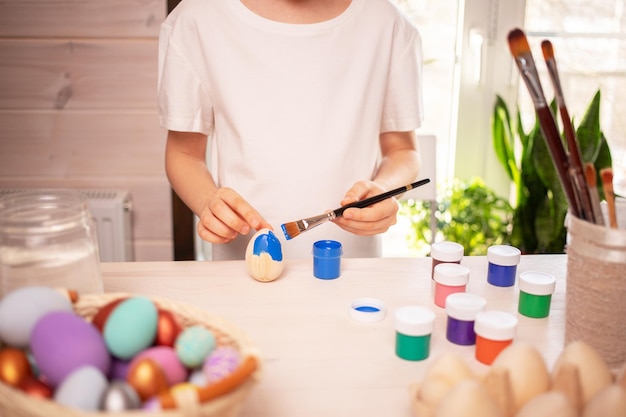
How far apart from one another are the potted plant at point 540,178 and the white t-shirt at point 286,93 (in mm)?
747

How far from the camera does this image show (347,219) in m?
0.86

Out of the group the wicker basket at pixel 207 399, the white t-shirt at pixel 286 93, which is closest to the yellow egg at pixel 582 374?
the wicker basket at pixel 207 399

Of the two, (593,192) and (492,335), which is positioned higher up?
(593,192)

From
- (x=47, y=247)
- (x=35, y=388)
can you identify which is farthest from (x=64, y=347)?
(x=47, y=247)

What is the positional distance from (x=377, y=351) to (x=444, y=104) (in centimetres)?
158

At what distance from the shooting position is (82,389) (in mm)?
406

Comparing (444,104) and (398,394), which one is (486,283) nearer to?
(398,394)

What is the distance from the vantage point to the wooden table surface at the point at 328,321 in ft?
1.81

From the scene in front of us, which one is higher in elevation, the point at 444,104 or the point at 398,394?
the point at 444,104

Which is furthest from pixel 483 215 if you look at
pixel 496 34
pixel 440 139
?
pixel 496 34

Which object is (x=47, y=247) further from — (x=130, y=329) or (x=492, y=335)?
(x=492, y=335)

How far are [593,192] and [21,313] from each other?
513 mm

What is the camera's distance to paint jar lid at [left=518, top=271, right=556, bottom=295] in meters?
0.71

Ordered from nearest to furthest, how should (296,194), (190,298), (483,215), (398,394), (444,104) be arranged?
(398,394), (190,298), (296,194), (483,215), (444,104)
